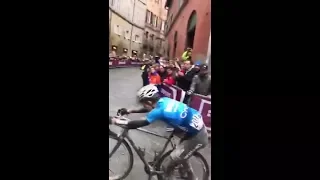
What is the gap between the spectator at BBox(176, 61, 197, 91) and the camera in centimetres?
171

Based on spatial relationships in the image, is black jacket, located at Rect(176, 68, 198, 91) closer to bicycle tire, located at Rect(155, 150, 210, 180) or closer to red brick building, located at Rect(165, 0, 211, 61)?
red brick building, located at Rect(165, 0, 211, 61)

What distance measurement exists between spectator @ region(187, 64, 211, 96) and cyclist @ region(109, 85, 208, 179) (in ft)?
0.28

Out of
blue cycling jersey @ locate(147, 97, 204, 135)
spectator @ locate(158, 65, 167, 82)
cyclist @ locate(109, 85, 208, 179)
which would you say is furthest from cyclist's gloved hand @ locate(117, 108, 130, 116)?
spectator @ locate(158, 65, 167, 82)

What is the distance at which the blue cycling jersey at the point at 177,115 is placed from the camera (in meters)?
1.71

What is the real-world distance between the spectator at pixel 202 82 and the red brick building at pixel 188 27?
58 mm

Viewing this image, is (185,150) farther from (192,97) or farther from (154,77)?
(154,77)
